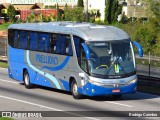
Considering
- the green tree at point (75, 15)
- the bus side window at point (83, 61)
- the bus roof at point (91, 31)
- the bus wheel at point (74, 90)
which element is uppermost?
the bus roof at point (91, 31)

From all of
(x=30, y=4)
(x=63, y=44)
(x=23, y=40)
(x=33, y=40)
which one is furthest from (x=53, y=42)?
(x=30, y=4)

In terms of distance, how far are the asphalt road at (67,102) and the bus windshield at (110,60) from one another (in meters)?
1.20

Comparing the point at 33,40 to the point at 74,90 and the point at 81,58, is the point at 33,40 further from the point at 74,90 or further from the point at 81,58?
the point at 81,58

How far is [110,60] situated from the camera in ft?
74.8

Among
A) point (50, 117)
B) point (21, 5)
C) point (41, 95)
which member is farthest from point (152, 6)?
point (21, 5)

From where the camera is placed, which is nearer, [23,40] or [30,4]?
[23,40]

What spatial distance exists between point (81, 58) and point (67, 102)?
184 centimetres

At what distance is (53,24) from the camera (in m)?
26.5

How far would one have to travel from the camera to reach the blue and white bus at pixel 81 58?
2272 centimetres

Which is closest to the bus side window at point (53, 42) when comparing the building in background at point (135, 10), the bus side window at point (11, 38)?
the bus side window at point (11, 38)

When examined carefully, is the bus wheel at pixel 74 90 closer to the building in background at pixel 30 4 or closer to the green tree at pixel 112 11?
the green tree at pixel 112 11

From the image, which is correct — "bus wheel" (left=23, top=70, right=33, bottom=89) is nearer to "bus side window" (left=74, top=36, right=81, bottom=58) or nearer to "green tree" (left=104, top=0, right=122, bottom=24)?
"bus side window" (left=74, top=36, right=81, bottom=58)

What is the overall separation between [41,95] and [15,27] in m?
5.18

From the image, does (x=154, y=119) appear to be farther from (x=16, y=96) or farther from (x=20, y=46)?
(x=20, y=46)
